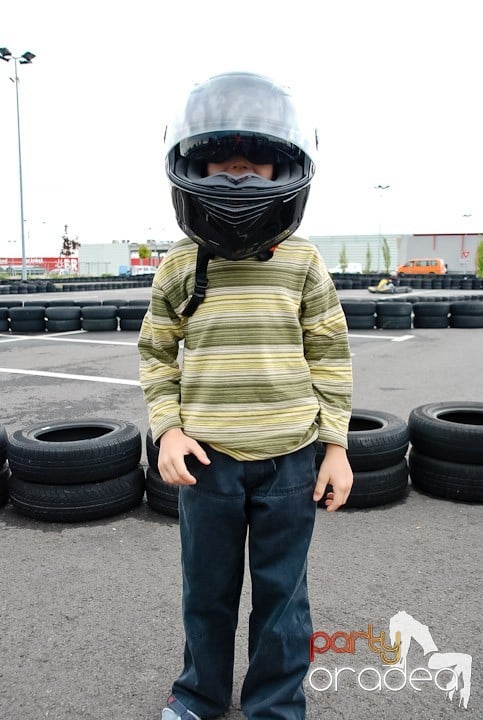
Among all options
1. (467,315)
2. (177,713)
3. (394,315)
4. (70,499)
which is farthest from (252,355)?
(467,315)

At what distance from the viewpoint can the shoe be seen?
2.04 meters

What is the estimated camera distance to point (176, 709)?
2.05m

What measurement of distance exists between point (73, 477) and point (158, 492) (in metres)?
0.52

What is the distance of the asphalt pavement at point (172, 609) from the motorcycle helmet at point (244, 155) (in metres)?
1.65

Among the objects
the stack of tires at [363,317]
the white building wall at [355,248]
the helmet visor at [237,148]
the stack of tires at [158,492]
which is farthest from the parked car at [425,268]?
the helmet visor at [237,148]

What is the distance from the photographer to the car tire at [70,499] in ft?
12.3

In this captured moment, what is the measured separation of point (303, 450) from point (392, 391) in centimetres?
625

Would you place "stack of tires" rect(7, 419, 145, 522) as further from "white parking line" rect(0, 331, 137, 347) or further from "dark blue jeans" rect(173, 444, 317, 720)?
"white parking line" rect(0, 331, 137, 347)

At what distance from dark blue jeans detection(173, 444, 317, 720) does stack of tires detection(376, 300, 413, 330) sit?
1327cm

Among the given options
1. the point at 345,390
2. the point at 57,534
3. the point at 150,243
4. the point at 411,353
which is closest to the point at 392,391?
the point at 411,353

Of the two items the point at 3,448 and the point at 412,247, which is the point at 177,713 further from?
the point at 412,247

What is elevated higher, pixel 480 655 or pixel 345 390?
pixel 345 390

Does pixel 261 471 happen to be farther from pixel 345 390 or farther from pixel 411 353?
pixel 411 353

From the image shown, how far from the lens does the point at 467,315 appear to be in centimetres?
1482
